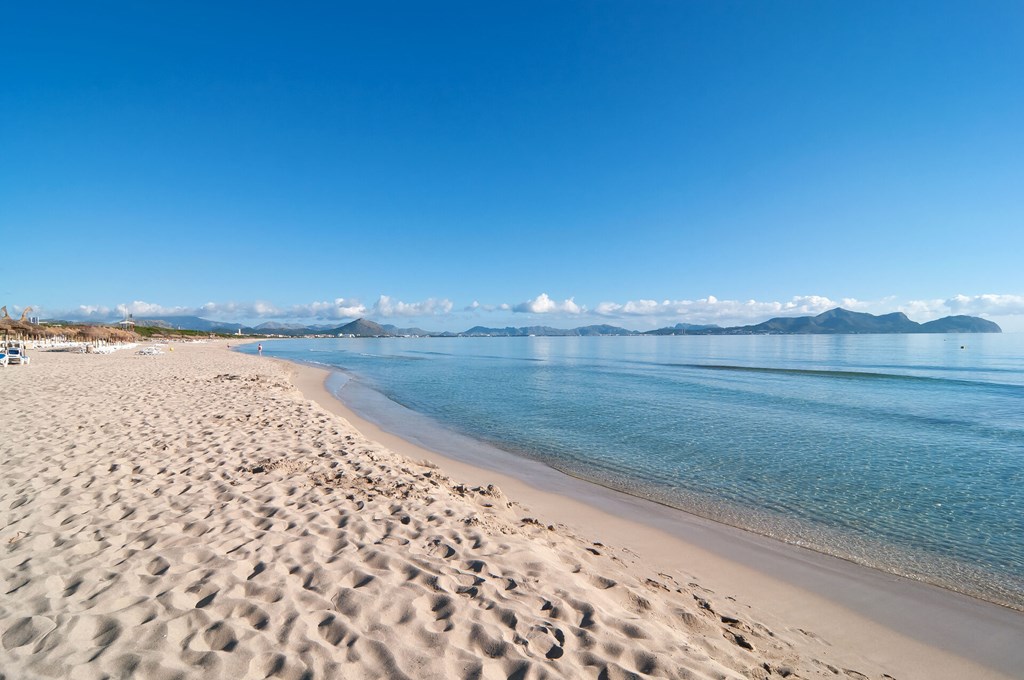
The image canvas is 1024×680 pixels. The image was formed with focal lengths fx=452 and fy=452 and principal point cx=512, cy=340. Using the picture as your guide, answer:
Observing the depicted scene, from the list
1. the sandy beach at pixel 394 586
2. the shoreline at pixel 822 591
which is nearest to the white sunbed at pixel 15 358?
the sandy beach at pixel 394 586

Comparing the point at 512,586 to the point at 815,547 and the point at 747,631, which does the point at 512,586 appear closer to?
the point at 747,631

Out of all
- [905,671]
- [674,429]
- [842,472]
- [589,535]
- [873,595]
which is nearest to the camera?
[905,671]

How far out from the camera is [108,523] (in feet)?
18.4

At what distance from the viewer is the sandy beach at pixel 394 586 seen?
350 centimetres

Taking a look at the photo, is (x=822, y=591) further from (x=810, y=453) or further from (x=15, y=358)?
(x=15, y=358)

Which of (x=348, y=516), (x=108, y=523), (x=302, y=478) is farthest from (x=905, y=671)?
(x=108, y=523)

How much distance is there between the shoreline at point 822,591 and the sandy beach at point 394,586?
34 mm

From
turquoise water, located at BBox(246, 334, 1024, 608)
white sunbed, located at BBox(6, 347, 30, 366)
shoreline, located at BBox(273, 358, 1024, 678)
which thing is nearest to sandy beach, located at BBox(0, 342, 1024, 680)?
shoreline, located at BBox(273, 358, 1024, 678)

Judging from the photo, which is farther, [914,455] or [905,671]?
[914,455]

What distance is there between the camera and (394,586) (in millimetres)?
4430

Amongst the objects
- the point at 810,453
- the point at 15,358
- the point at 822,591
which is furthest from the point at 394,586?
the point at 15,358

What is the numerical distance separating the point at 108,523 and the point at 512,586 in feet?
16.8

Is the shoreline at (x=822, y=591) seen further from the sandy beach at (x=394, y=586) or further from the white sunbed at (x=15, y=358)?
A: the white sunbed at (x=15, y=358)

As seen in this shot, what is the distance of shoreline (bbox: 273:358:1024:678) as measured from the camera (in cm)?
492
